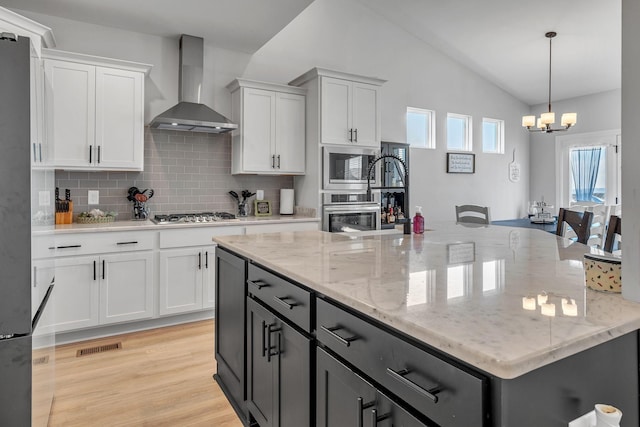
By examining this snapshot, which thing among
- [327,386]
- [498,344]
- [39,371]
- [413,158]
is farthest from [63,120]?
[413,158]

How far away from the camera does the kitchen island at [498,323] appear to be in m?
0.73

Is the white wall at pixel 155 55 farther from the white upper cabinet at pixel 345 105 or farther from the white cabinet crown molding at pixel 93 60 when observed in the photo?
the white upper cabinet at pixel 345 105

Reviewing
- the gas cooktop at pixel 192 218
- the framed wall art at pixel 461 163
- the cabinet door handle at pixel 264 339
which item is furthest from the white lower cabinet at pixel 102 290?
the framed wall art at pixel 461 163

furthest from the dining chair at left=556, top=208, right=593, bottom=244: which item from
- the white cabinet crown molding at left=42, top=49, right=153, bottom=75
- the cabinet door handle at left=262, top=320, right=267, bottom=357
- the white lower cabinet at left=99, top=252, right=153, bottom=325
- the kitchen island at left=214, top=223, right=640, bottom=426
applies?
the white cabinet crown molding at left=42, top=49, right=153, bottom=75

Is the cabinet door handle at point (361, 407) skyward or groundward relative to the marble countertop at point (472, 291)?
groundward

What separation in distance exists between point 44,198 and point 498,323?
2.03 meters

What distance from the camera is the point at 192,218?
379 cm

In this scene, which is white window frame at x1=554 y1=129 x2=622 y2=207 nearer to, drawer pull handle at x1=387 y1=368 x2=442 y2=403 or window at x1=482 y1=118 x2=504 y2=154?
window at x1=482 y1=118 x2=504 y2=154

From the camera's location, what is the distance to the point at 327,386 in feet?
4.09

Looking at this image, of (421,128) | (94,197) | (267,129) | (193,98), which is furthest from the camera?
(421,128)

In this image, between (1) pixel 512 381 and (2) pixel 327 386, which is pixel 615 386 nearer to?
(1) pixel 512 381

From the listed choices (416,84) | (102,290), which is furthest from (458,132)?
(102,290)

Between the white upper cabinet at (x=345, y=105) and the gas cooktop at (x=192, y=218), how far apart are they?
1311 mm

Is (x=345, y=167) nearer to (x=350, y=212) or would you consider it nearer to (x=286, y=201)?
(x=350, y=212)
